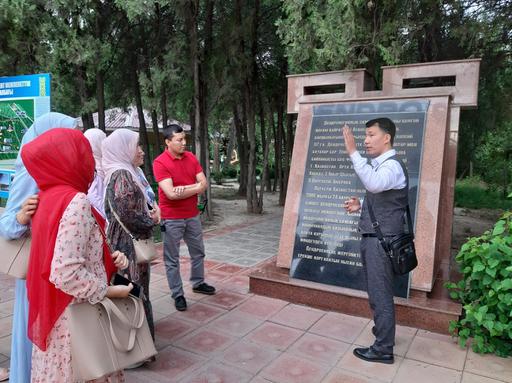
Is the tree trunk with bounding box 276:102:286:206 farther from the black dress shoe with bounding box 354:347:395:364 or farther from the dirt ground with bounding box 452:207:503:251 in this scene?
the black dress shoe with bounding box 354:347:395:364

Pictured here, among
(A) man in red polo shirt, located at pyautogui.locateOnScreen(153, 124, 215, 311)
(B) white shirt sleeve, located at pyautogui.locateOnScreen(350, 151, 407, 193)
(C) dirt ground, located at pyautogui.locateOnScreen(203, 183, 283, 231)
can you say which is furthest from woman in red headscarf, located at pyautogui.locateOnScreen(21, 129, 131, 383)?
(C) dirt ground, located at pyautogui.locateOnScreen(203, 183, 283, 231)

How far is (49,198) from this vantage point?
1731 millimetres

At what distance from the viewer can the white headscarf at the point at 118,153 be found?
2842 mm

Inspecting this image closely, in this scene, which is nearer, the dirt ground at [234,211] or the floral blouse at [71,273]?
the floral blouse at [71,273]

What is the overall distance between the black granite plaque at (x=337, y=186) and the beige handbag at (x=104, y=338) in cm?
258

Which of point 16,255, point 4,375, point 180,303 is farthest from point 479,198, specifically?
point 16,255

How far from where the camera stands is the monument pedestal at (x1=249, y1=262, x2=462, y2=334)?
358 centimetres

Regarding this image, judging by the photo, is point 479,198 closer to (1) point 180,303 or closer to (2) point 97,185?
(1) point 180,303

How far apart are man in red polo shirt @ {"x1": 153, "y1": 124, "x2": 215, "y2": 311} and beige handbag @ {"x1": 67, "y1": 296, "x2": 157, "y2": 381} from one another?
203 cm

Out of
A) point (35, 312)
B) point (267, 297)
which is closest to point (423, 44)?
point (267, 297)

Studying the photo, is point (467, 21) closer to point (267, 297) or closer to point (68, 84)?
point (267, 297)

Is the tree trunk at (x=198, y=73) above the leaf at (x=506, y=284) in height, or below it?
above

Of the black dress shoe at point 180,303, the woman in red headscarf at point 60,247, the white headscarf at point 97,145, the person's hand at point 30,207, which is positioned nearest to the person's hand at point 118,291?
the woman in red headscarf at point 60,247

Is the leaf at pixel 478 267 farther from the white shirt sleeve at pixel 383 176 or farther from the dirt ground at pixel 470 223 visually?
the dirt ground at pixel 470 223
